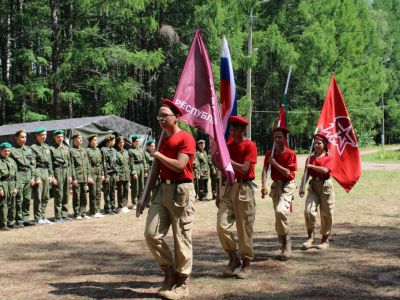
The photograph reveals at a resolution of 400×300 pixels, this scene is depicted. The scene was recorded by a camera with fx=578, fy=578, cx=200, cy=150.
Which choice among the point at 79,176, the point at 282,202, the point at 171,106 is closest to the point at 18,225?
the point at 79,176

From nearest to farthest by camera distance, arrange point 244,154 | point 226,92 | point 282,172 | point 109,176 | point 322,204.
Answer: point 244,154
point 226,92
point 282,172
point 322,204
point 109,176

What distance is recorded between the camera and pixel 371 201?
16609 mm

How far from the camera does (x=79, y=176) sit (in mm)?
13953

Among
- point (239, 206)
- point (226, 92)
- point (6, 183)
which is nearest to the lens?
point (239, 206)

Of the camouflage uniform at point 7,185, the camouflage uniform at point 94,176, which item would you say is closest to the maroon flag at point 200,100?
the camouflage uniform at point 7,185

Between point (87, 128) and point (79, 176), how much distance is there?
20.1ft

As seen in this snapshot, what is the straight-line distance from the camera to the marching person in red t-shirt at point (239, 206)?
7371 mm

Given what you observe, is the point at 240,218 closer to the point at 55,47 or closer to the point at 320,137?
the point at 320,137

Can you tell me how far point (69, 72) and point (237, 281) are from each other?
20161 mm

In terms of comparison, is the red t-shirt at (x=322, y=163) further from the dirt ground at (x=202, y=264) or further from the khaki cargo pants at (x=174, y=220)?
the khaki cargo pants at (x=174, y=220)

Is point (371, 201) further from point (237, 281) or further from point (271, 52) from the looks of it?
point (271, 52)

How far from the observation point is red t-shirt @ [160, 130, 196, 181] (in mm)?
6363

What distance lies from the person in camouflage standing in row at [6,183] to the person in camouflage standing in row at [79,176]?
189 cm

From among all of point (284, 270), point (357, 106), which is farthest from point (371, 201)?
point (357, 106)
